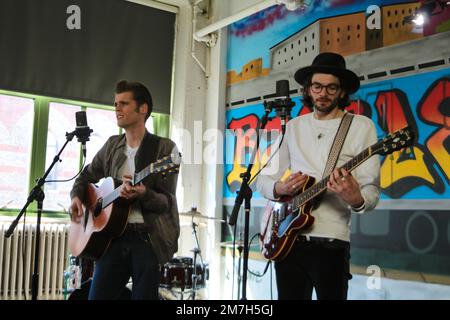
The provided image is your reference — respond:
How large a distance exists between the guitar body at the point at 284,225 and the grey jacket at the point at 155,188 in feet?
→ 1.49

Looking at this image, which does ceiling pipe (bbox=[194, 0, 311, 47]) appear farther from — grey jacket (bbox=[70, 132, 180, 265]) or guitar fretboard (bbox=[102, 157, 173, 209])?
guitar fretboard (bbox=[102, 157, 173, 209])

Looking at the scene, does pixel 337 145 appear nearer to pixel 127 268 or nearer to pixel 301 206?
pixel 301 206

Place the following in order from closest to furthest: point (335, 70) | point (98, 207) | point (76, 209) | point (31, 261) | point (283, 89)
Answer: point (335, 70) < point (98, 207) < point (76, 209) < point (283, 89) < point (31, 261)

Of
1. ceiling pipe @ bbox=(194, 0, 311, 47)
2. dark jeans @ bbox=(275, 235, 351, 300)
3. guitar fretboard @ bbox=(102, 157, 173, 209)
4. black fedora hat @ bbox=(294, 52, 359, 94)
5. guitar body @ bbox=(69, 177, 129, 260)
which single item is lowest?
dark jeans @ bbox=(275, 235, 351, 300)

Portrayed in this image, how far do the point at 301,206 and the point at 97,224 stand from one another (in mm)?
1064

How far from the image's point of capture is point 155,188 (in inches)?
99.3

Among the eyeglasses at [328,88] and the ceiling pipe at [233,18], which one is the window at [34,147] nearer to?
the ceiling pipe at [233,18]

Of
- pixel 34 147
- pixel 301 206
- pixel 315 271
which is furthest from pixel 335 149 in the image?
pixel 34 147

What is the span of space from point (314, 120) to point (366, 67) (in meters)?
2.14

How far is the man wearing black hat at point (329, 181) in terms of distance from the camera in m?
2.06

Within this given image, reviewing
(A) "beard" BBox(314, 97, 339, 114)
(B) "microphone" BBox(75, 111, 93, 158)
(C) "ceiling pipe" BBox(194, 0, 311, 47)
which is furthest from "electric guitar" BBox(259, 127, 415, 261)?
(C) "ceiling pipe" BBox(194, 0, 311, 47)

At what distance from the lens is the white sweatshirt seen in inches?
84.4
